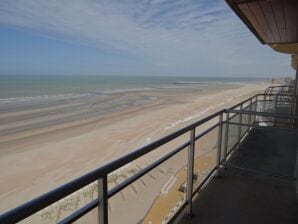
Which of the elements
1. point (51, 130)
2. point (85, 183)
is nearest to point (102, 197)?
point (85, 183)

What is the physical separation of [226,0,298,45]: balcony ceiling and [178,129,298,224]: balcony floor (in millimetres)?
1562

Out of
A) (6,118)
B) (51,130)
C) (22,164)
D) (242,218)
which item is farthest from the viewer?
(6,118)

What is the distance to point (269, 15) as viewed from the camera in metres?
3.41

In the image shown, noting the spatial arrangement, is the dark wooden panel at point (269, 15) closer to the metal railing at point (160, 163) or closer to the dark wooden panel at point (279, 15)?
the dark wooden panel at point (279, 15)

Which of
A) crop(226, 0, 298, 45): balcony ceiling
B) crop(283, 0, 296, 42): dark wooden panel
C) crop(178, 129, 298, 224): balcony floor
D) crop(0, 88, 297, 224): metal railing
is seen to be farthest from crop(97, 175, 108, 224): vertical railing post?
crop(283, 0, 296, 42): dark wooden panel

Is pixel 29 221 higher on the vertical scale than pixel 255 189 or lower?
lower

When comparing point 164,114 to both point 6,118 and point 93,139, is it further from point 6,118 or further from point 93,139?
point 6,118

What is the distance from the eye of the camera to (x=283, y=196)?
3.05m

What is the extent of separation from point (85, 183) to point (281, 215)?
2337mm

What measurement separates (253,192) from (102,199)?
239 cm

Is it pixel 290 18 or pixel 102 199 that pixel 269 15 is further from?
pixel 102 199

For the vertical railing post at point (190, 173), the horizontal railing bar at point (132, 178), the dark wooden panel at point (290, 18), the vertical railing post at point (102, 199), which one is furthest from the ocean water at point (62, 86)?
the vertical railing post at point (102, 199)

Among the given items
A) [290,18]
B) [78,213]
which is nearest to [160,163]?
[78,213]

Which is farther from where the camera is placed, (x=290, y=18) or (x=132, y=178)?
(x=290, y=18)
